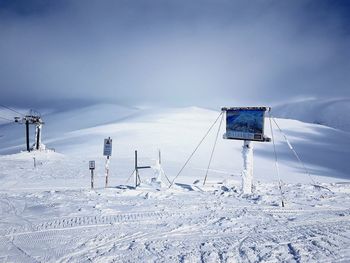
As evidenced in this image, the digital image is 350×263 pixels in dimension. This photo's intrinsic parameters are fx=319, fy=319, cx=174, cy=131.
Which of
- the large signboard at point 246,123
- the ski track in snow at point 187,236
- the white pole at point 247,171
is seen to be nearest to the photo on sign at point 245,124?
Result: the large signboard at point 246,123

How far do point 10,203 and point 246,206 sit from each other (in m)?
9.08

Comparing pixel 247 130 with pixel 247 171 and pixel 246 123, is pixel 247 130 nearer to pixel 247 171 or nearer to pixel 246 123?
pixel 246 123

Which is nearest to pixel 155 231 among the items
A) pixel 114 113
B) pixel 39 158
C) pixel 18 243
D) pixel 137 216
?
pixel 137 216

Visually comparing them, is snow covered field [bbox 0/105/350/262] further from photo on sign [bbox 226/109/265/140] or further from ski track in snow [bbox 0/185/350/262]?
photo on sign [bbox 226/109/265/140]

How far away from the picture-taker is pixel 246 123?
15883 mm

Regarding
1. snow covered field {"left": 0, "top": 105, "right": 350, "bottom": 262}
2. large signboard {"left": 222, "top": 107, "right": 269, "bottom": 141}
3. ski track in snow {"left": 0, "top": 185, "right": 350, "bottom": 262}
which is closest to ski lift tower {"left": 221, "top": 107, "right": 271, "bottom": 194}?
large signboard {"left": 222, "top": 107, "right": 269, "bottom": 141}

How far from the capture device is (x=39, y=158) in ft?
115

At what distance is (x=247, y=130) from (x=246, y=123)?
361mm

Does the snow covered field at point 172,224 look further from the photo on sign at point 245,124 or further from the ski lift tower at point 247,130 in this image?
the photo on sign at point 245,124

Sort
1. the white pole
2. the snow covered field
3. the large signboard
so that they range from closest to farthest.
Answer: the snow covered field
the white pole
the large signboard

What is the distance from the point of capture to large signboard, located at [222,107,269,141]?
15.4 metres

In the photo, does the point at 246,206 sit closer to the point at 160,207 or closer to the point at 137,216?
the point at 160,207

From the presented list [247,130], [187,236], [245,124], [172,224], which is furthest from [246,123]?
[187,236]

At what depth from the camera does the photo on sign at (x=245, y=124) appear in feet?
50.6
